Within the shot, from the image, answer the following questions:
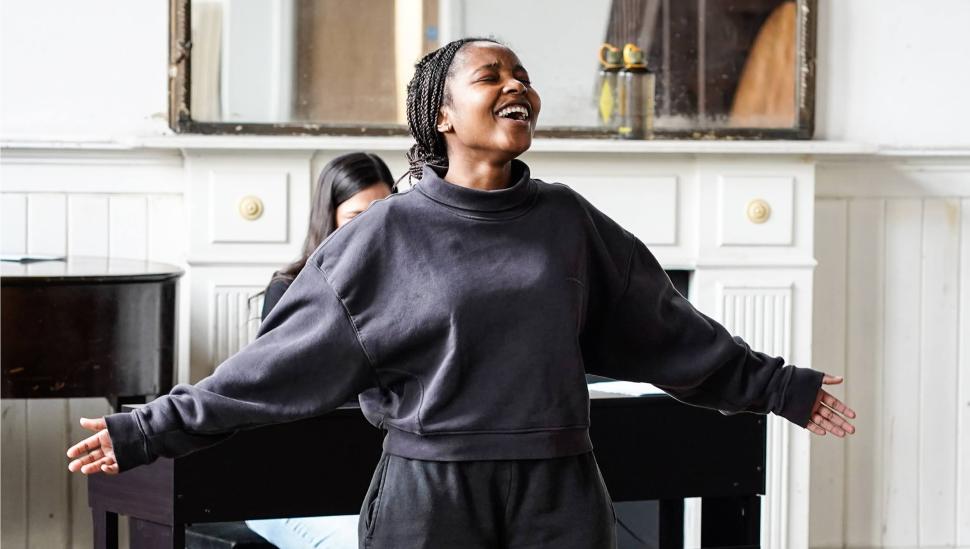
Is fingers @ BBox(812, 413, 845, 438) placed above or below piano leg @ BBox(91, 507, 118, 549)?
above

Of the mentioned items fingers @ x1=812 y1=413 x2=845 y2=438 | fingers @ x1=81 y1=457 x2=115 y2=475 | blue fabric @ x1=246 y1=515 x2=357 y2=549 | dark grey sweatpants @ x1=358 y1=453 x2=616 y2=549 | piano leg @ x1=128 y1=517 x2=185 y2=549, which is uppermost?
fingers @ x1=812 y1=413 x2=845 y2=438

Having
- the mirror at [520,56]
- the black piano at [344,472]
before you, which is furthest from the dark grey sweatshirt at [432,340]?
the mirror at [520,56]

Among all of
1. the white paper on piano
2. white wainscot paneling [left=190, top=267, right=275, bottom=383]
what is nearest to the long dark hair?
white wainscot paneling [left=190, top=267, right=275, bottom=383]

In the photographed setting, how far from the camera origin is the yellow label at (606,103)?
329 centimetres

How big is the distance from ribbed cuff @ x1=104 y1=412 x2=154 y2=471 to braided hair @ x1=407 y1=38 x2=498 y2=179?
0.45 meters

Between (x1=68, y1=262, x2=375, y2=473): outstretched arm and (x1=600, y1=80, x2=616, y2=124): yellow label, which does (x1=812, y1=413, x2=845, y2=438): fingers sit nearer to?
(x1=68, y1=262, x2=375, y2=473): outstretched arm

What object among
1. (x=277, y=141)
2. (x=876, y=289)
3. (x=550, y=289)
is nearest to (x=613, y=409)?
(x=550, y=289)

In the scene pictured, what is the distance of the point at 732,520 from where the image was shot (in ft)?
7.40

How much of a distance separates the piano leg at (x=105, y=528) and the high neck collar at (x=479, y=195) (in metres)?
1.05

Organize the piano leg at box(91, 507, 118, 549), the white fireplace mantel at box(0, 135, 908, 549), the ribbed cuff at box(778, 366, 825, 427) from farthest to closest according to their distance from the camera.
Answer: the white fireplace mantel at box(0, 135, 908, 549) < the piano leg at box(91, 507, 118, 549) < the ribbed cuff at box(778, 366, 825, 427)

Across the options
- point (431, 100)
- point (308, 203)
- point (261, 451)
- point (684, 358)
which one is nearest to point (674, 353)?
point (684, 358)

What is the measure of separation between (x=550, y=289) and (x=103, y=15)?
7.24ft

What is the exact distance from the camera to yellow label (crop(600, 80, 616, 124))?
329 centimetres

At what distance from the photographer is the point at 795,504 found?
3387 millimetres
